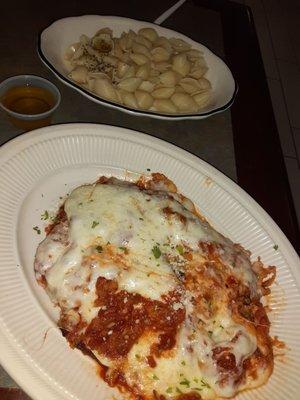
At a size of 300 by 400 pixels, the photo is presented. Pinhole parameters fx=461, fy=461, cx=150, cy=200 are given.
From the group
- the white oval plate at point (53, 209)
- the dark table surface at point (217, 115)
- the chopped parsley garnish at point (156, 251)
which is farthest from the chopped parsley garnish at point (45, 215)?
the dark table surface at point (217, 115)

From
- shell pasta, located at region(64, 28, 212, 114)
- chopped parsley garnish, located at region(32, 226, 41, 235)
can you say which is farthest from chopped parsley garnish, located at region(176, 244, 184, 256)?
shell pasta, located at region(64, 28, 212, 114)

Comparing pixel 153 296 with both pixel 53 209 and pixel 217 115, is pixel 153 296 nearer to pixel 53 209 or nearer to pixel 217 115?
pixel 53 209

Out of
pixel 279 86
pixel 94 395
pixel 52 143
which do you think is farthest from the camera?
pixel 279 86

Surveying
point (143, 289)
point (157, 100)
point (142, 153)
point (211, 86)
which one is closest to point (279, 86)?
point (211, 86)

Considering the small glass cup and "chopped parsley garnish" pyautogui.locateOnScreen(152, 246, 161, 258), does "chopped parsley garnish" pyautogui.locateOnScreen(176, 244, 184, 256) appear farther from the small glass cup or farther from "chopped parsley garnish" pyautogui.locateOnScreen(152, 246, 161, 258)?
the small glass cup

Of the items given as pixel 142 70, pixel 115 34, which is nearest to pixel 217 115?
pixel 142 70

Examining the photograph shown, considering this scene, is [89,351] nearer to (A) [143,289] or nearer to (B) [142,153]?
(A) [143,289]
